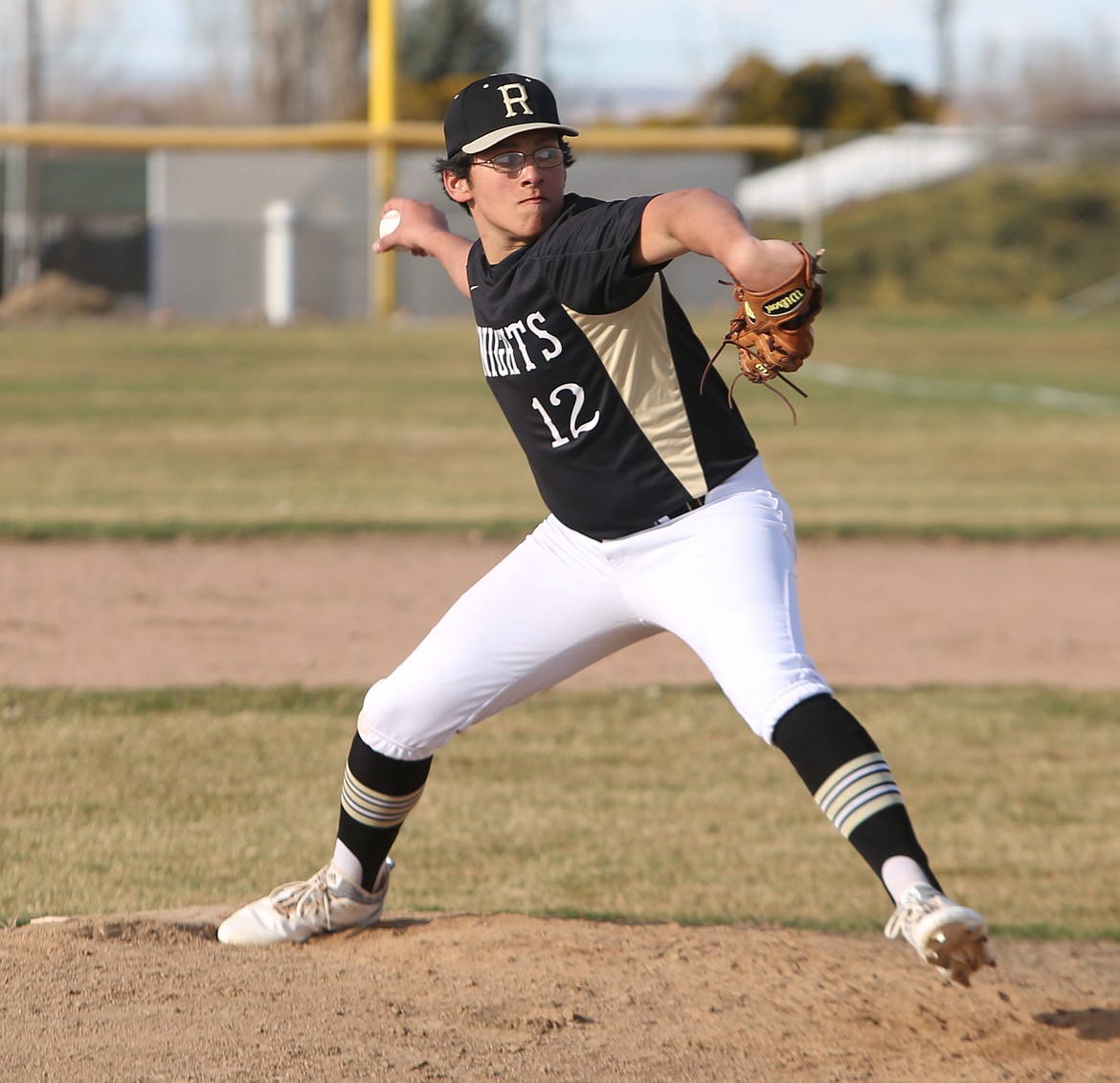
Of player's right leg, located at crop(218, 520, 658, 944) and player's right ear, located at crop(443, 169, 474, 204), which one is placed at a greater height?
player's right ear, located at crop(443, 169, 474, 204)

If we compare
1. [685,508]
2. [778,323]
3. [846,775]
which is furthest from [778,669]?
[778,323]

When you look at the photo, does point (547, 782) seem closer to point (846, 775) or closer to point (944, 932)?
point (846, 775)

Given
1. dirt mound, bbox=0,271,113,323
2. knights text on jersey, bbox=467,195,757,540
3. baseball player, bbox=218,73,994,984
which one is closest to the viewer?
baseball player, bbox=218,73,994,984

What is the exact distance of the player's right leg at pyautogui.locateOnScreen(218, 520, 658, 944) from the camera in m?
3.85

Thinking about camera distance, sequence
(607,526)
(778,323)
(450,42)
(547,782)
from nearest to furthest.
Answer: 1. (778,323)
2. (607,526)
3. (547,782)
4. (450,42)

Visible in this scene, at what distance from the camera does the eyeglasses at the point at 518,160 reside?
144 inches

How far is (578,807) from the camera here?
18.9 feet

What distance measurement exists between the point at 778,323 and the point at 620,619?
2.97 feet

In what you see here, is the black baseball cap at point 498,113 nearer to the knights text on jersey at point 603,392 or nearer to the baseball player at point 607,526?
the baseball player at point 607,526

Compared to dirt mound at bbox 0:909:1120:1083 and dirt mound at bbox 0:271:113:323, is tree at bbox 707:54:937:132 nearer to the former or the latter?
dirt mound at bbox 0:271:113:323

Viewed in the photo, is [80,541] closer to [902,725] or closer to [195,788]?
[195,788]

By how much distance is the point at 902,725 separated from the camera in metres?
6.76

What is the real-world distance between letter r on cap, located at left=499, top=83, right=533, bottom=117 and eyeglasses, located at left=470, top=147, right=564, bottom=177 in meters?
0.08

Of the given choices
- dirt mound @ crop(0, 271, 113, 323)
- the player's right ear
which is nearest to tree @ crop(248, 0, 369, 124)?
dirt mound @ crop(0, 271, 113, 323)
